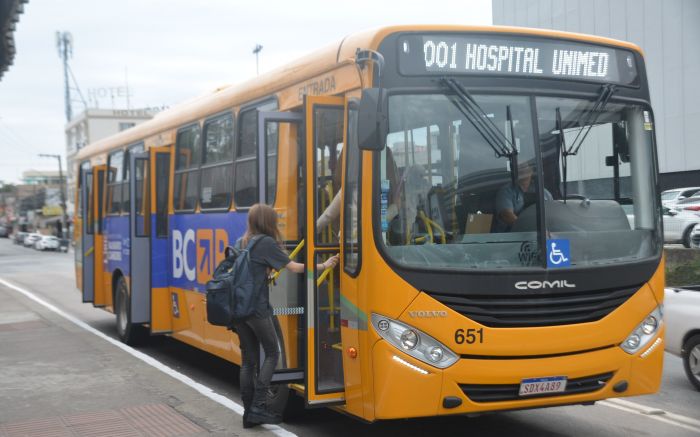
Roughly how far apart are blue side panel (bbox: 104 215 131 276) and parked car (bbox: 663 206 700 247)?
43.5 ft

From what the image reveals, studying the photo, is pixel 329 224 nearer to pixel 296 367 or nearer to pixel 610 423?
pixel 296 367

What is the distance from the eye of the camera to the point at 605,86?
21.3ft

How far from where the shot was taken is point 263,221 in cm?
684

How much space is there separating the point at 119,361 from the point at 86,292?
3849 millimetres

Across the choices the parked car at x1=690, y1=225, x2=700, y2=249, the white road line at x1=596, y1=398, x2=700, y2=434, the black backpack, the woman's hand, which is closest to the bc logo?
the black backpack

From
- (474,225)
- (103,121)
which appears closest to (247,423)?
(474,225)

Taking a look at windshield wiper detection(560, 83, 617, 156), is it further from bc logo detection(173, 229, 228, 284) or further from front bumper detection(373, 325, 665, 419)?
bc logo detection(173, 229, 228, 284)

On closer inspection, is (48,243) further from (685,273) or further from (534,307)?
(534,307)

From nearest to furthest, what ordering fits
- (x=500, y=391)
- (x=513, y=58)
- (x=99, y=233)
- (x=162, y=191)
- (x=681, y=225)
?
(x=500, y=391) → (x=513, y=58) → (x=162, y=191) → (x=99, y=233) → (x=681, y=225)

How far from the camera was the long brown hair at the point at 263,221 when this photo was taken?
6809mm

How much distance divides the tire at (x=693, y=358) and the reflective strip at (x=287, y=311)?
418 cm

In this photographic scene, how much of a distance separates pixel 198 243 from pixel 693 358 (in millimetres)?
5320

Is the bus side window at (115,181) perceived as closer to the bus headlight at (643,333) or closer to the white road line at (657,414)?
the white road line at (657,414)

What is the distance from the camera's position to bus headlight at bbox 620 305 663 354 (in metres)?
6.25
